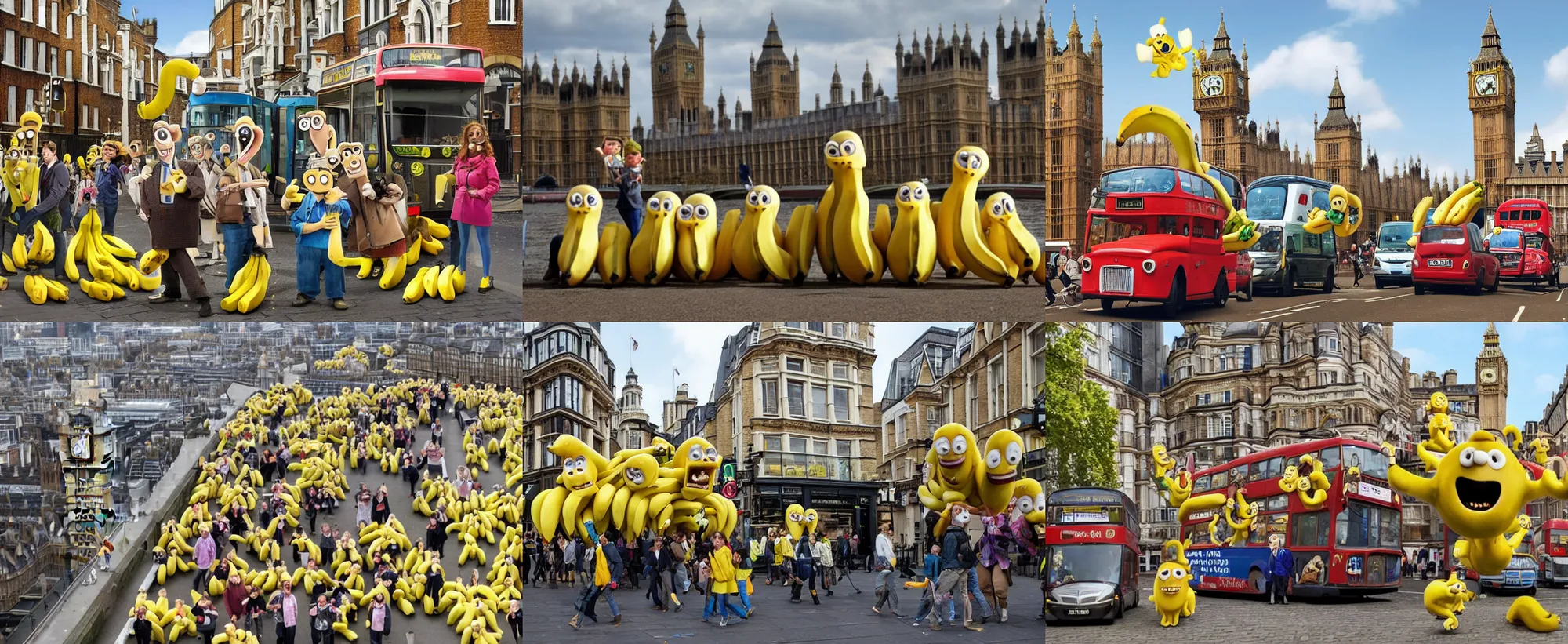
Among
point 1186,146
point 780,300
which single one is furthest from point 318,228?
point 1186,146

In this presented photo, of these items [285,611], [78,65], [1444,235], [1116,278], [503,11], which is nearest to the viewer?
[1116,278]

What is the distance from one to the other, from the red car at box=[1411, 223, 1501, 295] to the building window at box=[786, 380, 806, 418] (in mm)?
6724

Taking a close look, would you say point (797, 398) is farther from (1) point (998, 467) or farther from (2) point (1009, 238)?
(2) point (1009, 238)

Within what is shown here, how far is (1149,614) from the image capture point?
42.7 ft

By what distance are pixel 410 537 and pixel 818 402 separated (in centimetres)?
533

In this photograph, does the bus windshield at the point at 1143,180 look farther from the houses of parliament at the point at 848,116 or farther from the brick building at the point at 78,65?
the brick building at the point at 78,65

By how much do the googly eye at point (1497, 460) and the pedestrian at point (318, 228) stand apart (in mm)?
9348

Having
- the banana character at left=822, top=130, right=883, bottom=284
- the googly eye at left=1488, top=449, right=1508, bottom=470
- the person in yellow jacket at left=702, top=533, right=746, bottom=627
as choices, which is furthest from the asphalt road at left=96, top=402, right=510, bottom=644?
the googly eye at left=1488, top=449, right=1508, bottom=470

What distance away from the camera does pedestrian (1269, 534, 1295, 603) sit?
46.5 feet

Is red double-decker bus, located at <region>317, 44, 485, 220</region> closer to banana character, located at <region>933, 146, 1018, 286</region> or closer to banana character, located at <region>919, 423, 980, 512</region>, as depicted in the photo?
banana character, located at <region>933, 146, 1018, 286</region>

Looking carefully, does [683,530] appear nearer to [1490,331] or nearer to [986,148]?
[986,148]

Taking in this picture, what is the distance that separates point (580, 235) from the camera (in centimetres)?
1200

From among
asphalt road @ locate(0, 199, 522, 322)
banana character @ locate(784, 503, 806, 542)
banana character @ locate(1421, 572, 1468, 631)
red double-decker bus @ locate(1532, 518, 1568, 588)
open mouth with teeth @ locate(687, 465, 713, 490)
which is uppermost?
asphalt road @ locate(0, 199, 522, 322)

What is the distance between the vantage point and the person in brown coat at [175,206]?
477 inches
